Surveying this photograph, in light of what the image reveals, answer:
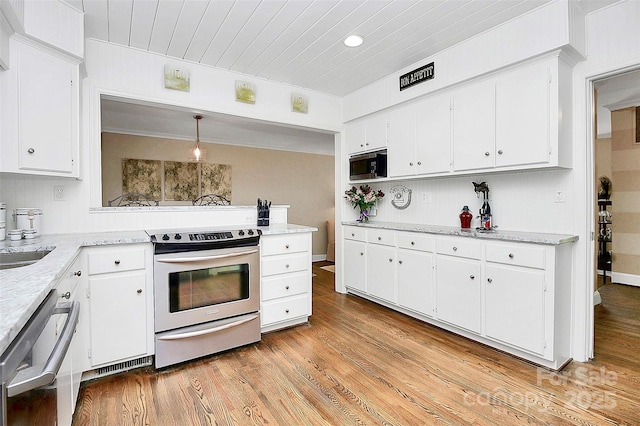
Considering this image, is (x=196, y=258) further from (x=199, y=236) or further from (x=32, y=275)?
(x=32, y=275)

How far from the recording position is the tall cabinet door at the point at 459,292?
8.50ft

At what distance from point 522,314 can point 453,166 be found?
1.33m

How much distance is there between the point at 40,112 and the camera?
1.97 metres

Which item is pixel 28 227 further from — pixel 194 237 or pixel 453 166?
pixel 453 166

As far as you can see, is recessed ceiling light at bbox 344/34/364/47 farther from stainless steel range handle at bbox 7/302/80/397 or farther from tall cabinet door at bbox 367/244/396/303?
stainless steel range handle at bbox 7/302/80/397

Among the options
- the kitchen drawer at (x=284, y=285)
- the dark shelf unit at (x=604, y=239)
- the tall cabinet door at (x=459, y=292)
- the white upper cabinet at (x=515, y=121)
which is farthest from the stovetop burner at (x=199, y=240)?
the dark shelf unit at (x=604, y=239)

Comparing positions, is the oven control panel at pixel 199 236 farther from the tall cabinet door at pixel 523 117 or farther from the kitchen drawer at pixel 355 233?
the tall cabinet door at pixel 523 117

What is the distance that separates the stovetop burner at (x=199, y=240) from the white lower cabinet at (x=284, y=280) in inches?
8.1

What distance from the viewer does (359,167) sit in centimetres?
386

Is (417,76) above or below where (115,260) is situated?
above

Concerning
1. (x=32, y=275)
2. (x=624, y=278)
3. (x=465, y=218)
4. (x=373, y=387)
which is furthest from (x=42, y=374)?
(x=624, y=278)

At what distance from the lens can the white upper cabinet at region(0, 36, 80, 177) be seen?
1.85 m

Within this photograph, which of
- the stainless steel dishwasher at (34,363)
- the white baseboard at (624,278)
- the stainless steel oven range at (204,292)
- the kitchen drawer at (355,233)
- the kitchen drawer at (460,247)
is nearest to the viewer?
the stainless steel dishwasher at (34,363)

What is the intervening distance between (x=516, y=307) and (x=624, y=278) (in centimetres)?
333
